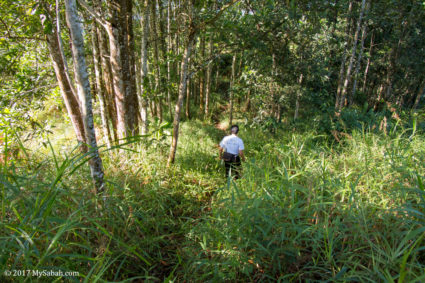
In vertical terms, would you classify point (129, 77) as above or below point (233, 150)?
above

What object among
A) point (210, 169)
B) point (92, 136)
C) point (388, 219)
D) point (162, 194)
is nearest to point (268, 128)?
point (210, 169)

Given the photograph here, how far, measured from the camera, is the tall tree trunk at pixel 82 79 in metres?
1.94

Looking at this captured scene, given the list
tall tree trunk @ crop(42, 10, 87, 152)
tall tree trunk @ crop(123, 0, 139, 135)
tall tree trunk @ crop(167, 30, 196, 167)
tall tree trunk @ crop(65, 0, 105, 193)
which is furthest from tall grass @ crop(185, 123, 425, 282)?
tall tree trunk @ crop(42, 10, 87, 152)

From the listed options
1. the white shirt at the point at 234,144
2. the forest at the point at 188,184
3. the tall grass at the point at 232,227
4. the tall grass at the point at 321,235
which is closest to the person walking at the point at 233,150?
the white shirt at the point at 234,144

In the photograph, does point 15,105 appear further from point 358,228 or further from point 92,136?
point 358,228

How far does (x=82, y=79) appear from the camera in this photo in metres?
2.10

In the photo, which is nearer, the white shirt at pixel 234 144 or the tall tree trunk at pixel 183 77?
the tall tree trunk at pixel 183 77

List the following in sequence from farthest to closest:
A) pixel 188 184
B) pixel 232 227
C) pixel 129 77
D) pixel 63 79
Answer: pixel 188 184, pixel 129 77, pixel 63 79, pixel 232 227

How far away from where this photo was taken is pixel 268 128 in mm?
6078

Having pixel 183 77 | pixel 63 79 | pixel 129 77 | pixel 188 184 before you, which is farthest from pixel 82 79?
pixel 188 184

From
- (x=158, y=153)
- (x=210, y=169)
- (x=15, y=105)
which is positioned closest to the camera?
(x=15, y=105)

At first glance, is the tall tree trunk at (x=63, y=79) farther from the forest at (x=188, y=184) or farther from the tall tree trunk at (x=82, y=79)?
the tall tree trunk at (x=82, y=79)

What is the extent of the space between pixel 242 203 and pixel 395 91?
53.9 ft

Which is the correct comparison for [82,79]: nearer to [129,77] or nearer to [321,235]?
[129,77]
